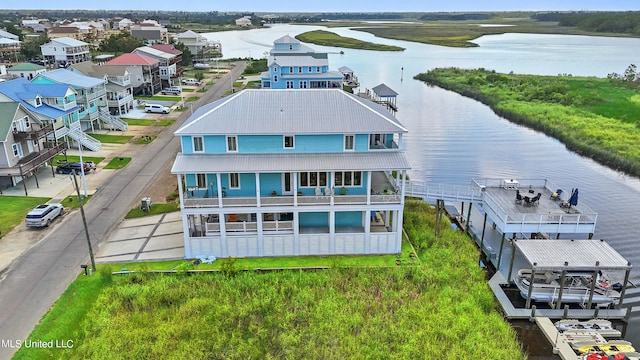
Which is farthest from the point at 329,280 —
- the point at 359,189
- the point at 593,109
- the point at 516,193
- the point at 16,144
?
the point at 593,109

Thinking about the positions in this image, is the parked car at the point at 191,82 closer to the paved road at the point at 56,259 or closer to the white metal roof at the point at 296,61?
the white metal roof at the point at 296,61

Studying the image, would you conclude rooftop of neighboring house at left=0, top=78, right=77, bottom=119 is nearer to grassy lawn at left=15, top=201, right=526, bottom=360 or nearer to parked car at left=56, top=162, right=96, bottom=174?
parked car at left=56, top=162, right=96, bottom=174

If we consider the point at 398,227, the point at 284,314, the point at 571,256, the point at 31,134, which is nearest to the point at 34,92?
the point at 31,134

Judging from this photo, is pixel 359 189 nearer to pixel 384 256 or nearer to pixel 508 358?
pixel 384 256

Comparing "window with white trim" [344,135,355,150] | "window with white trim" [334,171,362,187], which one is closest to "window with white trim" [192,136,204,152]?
"window with white trim" [334,171,362,187]

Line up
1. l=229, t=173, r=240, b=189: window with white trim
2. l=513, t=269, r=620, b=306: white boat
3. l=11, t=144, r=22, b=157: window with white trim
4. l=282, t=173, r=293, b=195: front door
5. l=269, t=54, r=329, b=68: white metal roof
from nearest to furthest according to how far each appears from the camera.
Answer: l=513, t=269, r=620, b=306: white boat, l=229, t=173, r=240, b=189: window with white trim, l=282, t=173, r=293, b=195: front door, l=11, t=144, r=22, b=157: window with white trim, l=269, t=54, r=329, b=68: white metal roof

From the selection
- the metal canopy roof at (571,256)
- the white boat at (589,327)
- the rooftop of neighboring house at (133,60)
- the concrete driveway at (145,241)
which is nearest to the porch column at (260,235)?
the concrete driveway at (145,241)
